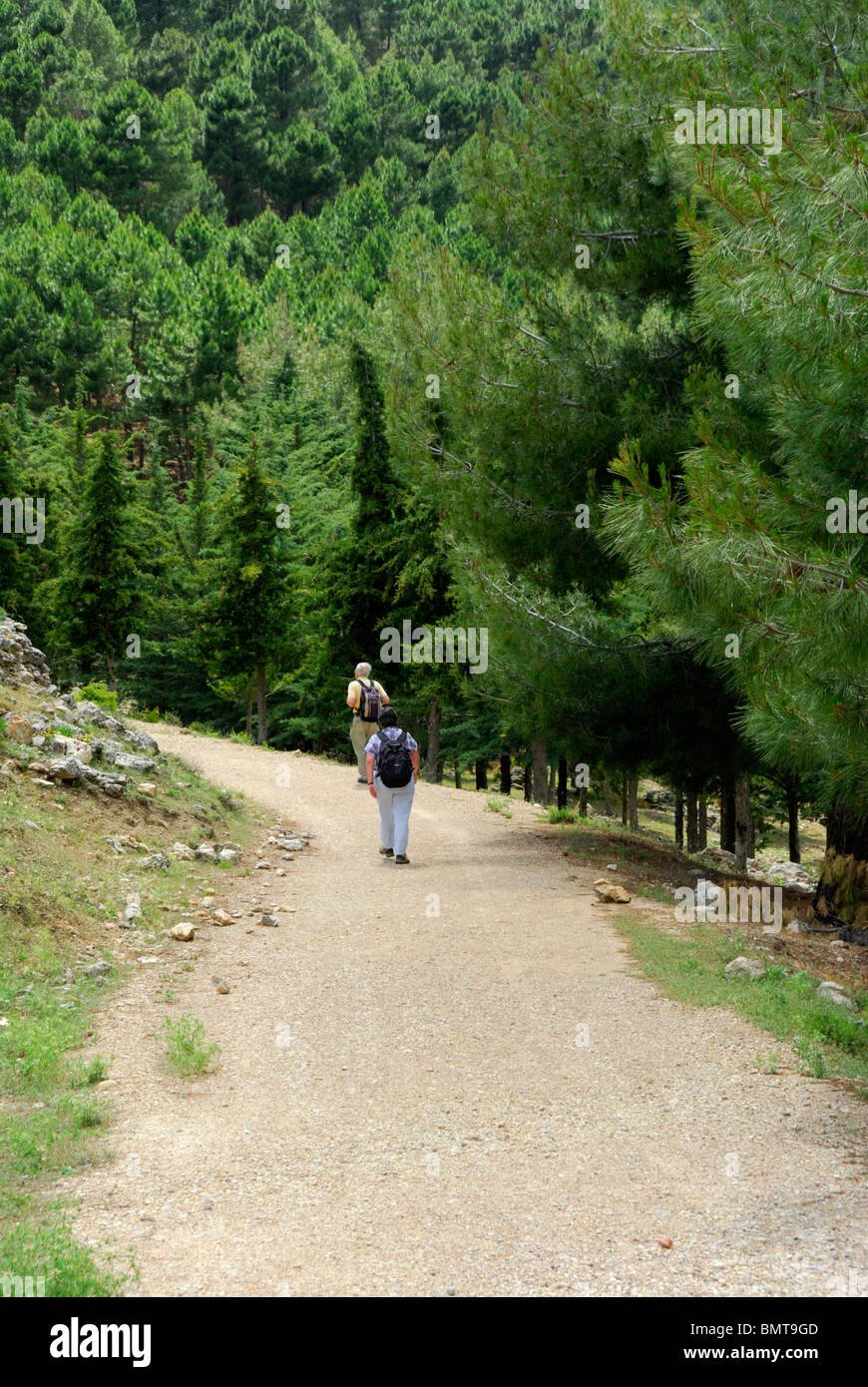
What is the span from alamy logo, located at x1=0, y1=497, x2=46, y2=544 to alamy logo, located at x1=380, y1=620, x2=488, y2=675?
1330 centimetres

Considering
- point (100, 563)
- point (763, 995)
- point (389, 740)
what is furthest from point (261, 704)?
point (763, 995)

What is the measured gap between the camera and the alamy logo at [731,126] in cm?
749

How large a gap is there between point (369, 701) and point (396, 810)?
9.85ft

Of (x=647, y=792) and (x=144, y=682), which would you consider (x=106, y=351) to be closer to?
(x=144, y=682)

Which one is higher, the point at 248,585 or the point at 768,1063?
the point at 248,585

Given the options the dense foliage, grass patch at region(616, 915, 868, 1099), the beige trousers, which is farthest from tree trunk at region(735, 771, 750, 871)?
grass patch at region(616, 915, 868, 1099)

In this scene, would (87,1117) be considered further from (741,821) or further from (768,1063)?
(741,821)

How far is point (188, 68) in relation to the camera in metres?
97.5

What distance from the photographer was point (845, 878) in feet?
38.8

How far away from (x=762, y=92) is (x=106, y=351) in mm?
49573

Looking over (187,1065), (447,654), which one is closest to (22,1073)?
(187,1065)

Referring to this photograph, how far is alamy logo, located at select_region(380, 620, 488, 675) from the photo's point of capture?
14.3 metres

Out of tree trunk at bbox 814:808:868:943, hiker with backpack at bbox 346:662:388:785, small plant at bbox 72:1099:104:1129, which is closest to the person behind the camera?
small plant at bbox 72:1099:104:1129

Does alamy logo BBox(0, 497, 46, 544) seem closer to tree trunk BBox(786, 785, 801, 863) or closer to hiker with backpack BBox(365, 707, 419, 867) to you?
tree trunk BBox(786, 785, 801, 863)
